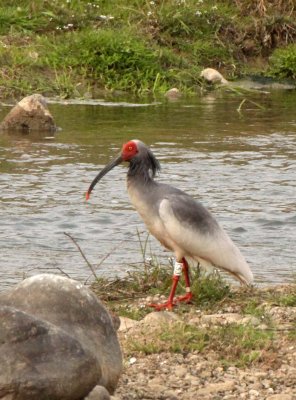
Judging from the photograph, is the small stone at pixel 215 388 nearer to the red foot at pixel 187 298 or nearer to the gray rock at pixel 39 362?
the gray rock at pixel 39 362

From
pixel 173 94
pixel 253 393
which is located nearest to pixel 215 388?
pixel 253 393

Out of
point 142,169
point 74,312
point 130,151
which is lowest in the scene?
point 74,312

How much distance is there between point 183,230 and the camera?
7809 millimetres

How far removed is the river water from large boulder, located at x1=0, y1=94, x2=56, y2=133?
0.24 m

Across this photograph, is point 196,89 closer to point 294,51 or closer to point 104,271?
point 294,51

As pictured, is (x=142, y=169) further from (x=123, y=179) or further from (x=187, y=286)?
(x=123, y=179)

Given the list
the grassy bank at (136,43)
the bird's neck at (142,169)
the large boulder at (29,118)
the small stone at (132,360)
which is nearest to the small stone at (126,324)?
the small stone at (132,360)

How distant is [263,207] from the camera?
36.4 feet

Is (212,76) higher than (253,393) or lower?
higher

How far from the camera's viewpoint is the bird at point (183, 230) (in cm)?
779

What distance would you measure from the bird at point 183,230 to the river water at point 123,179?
0.88 meters

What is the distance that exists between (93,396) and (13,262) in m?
4.02

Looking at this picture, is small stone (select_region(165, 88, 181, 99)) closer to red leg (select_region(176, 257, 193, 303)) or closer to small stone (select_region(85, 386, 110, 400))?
red leg (select_region(176, 257, 193, 303))

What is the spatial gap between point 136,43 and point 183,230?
10.2 metres
